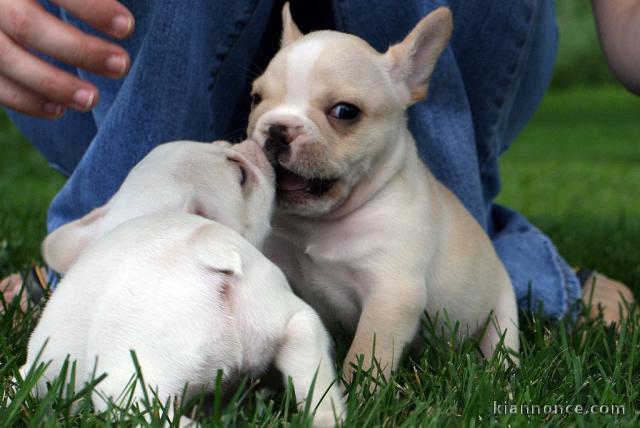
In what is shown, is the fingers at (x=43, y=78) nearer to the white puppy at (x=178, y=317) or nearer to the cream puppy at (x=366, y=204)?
the white puppy at (x=178, y=317)

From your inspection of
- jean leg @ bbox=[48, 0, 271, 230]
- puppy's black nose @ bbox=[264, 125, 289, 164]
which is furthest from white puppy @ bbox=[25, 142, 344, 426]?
jean leg @ bbox=[48, 0, 271, 230]

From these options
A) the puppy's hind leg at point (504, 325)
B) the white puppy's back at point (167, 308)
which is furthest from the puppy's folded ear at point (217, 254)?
the puppy's hind leg at point (504, 325)

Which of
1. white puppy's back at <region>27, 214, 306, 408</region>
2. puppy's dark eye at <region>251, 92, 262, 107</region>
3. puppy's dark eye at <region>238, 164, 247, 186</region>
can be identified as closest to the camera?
white puppy's back at <region>27, 214, 306, 408</region>

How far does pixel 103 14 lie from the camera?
67.3 inches

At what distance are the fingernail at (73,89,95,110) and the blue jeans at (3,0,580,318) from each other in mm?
741

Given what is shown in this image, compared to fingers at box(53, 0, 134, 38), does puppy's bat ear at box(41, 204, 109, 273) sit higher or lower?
lower

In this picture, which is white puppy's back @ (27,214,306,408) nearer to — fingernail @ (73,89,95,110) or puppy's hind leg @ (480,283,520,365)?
fingernail @ (73,89,95,110)

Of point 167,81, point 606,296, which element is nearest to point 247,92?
point 167,81

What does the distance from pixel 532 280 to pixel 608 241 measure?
1.41 meters

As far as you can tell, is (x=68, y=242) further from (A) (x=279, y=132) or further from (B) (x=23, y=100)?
(A) (x=279, y=132)

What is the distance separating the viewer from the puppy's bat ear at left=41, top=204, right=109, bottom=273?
1.92m

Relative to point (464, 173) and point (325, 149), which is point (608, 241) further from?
point (325, 149)

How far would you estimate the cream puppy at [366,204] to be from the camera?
209 centimetres

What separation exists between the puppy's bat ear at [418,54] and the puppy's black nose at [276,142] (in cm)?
45
